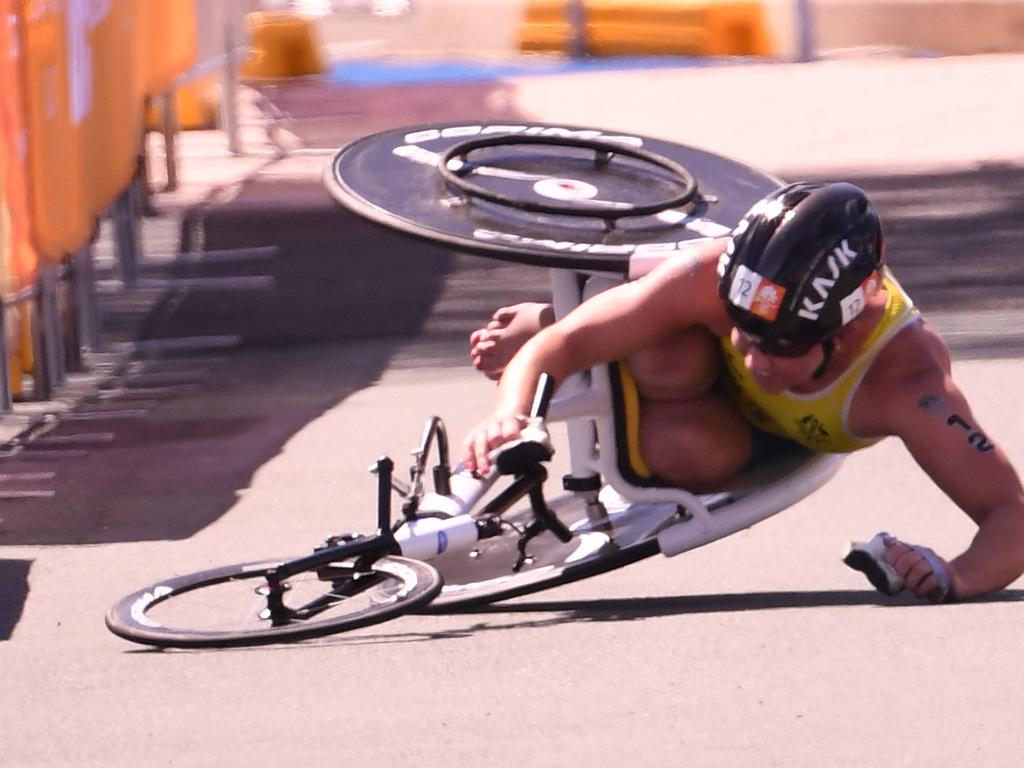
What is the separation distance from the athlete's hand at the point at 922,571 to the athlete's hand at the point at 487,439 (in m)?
0.91

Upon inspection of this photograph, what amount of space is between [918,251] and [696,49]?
9.07m

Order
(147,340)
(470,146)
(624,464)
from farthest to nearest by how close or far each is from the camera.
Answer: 1. (147,340)
2. (470,146)
3. (624,464)

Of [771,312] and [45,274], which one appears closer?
[771,312]

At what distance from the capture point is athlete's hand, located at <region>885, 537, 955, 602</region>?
4.88 meters

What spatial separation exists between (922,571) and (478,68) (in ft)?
50.8

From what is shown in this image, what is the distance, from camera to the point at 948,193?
41.2ft

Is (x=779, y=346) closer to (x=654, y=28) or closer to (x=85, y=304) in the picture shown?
(x=85, y=304)

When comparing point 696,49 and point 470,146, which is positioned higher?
point 470,146

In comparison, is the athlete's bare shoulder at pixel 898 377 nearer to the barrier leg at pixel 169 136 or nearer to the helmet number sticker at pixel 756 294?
the helmet number sticker at pixel 756 294

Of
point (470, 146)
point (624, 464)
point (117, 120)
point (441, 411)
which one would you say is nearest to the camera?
point (624, 464)

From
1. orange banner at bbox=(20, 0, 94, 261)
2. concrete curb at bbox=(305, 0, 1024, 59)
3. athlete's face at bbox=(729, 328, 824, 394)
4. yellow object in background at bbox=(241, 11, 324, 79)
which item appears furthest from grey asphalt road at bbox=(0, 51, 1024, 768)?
yellow object in background at bbox=(241, 11, 324, 79)

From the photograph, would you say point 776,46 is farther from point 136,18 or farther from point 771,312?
point 771,312

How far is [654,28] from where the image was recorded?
20.1m

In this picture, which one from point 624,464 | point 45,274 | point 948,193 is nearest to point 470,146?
point 624,464
